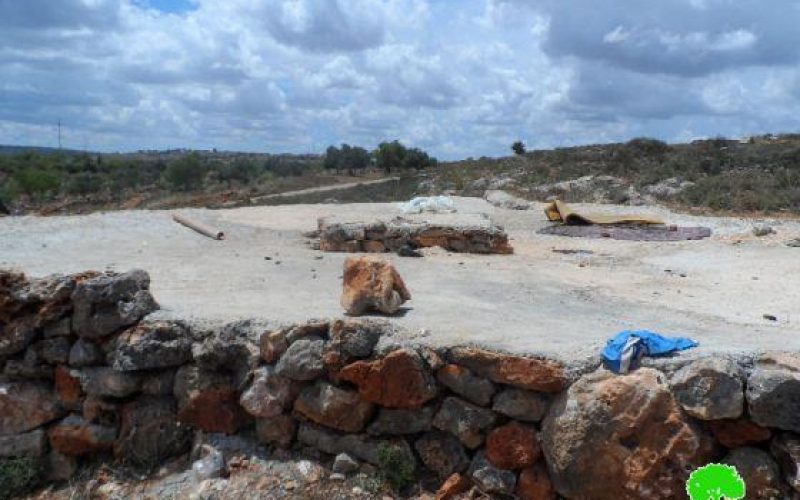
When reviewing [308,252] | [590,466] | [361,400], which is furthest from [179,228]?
[590,466]

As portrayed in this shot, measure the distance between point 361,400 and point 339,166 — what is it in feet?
150

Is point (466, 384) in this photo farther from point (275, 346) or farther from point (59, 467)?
point (59, 467)

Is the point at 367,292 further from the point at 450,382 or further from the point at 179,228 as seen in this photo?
the point at 179,228

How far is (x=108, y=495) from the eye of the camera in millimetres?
5164

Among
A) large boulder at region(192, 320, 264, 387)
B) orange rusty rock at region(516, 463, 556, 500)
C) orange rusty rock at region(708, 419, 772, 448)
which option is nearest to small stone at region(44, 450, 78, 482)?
large boulder at region(192, 320, 264, 387)

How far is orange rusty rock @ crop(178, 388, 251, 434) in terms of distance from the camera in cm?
530


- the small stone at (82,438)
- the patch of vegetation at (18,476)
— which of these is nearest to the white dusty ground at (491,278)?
the small stone at (82,438)

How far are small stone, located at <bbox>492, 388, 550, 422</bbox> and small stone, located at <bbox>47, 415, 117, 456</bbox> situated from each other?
2.87 meters

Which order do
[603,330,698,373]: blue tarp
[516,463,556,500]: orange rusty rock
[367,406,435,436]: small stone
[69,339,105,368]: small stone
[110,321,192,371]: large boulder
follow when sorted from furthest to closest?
[69,339,105,368]: small stone
[110,321,192,371]: large boulder
[367,406,435,436]: small stone
[516,463,556,500]: orange rusty rock
[603,330,698,373]: blue tarp

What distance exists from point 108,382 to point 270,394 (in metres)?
1.28

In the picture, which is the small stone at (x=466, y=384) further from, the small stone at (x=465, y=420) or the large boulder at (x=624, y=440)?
the large boulder at (x=624, y=440)

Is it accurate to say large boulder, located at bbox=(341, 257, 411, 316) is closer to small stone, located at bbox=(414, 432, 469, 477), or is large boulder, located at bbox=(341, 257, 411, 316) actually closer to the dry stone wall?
the dry stone wall

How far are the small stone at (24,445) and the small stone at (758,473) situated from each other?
15.4ft

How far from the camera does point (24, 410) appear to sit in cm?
569
